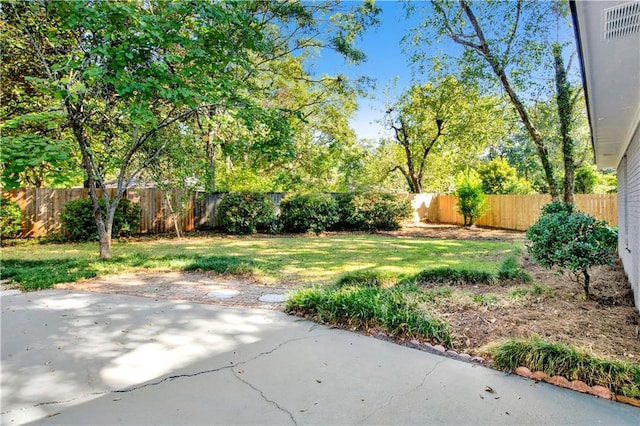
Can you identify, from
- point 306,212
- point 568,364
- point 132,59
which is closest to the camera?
point 568,364

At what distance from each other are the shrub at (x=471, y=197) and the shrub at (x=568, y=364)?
12749 mm

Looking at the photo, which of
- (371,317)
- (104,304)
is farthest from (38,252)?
(371,317)

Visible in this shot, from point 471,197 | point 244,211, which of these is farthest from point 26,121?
point 471,197

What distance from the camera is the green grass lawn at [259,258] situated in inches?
232

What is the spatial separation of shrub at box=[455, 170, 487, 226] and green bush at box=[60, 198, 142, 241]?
498 inches

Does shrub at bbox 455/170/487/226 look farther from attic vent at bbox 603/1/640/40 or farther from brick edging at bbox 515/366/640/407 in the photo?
attic vent at bbox 603/1/640/40

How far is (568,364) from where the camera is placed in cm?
248

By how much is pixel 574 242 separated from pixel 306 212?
922 cm

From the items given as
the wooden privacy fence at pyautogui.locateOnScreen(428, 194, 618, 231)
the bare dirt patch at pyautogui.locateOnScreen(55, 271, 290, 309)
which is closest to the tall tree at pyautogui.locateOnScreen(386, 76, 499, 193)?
the wooden privacy fence at pyautogui.locateOnScreen(428, 194, 618, 231)

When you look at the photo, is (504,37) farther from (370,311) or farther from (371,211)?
(370,311)

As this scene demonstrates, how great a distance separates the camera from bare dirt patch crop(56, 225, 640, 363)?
3.06 meters

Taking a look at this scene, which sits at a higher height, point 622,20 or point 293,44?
point 293,44

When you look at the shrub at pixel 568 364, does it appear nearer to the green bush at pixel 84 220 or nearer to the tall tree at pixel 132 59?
the tall tree at pixel 132 59

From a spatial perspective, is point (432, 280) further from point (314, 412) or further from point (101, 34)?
point (101, 34)
